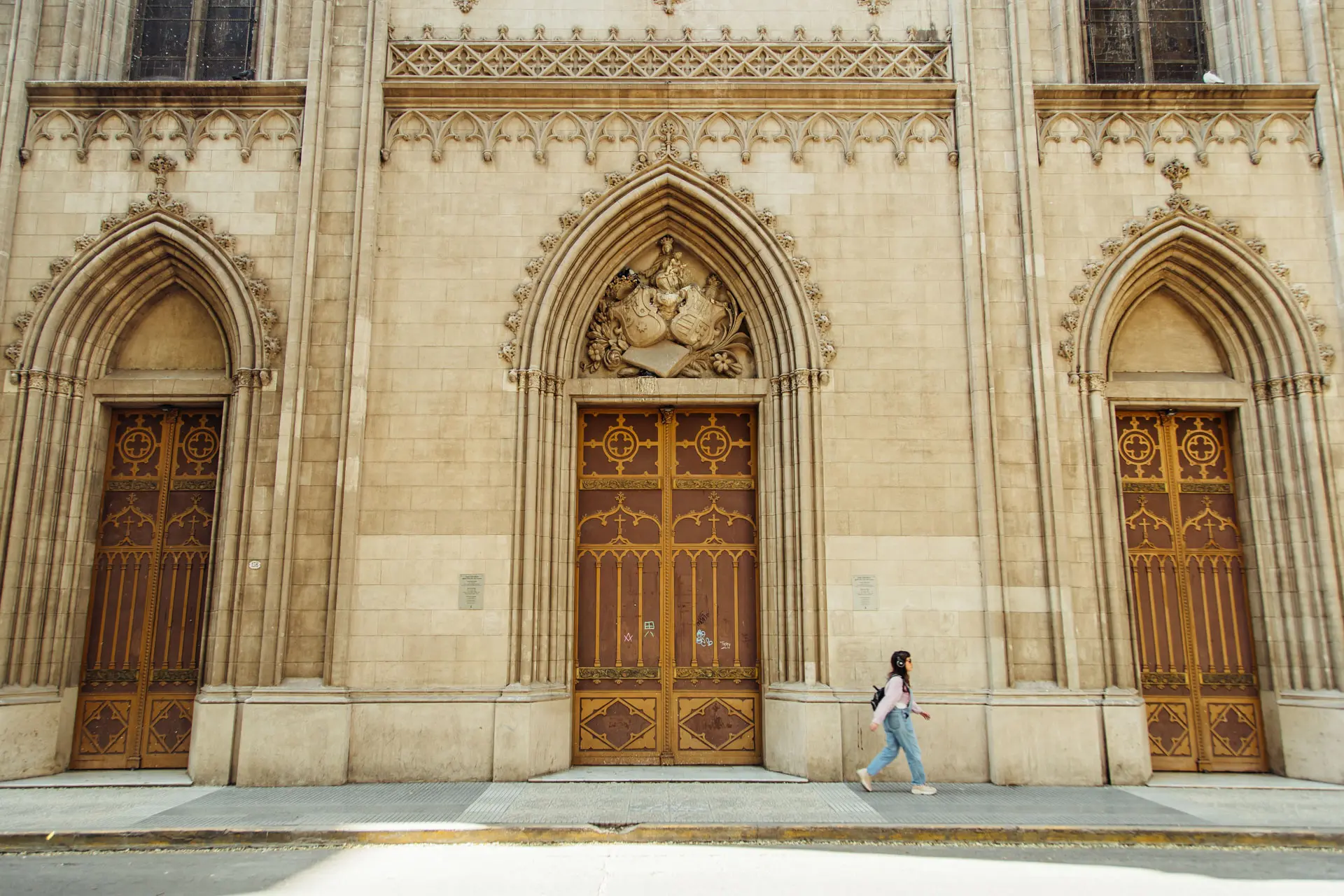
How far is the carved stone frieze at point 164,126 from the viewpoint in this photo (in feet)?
37.9

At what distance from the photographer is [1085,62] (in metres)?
12.4

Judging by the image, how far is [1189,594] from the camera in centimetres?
1141

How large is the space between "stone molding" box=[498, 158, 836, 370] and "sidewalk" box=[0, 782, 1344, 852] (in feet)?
15.2

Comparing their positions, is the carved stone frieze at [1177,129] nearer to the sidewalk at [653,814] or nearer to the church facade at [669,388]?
the church facade at [669,388]

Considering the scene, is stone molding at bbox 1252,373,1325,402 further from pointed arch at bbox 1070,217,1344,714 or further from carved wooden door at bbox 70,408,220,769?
carved wooden door at bbox 70,408,220,769

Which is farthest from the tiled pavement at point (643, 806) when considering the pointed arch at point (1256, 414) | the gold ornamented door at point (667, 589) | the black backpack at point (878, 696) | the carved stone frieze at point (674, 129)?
the carved stone frieze at point (674, 129)

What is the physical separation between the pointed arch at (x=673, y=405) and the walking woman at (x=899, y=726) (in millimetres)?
777

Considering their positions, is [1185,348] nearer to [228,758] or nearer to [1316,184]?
[1316,184]

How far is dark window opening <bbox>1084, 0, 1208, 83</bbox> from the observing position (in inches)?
495

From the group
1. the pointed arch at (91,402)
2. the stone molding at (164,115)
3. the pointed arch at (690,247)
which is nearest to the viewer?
the pointed arch at (91,402)

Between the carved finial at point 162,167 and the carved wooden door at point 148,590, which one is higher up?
the carved finial at point 162,167

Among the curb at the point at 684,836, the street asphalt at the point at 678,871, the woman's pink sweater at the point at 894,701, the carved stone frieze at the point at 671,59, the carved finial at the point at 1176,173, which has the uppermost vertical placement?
the carved stone frieze at the point at 671,59

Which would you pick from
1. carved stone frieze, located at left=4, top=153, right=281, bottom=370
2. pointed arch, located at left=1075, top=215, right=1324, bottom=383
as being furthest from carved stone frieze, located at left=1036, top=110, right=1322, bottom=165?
carved stone frieze, located at left=4, top=153, right=281, bottom=370

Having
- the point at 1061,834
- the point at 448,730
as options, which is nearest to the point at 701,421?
the point at 448,730
